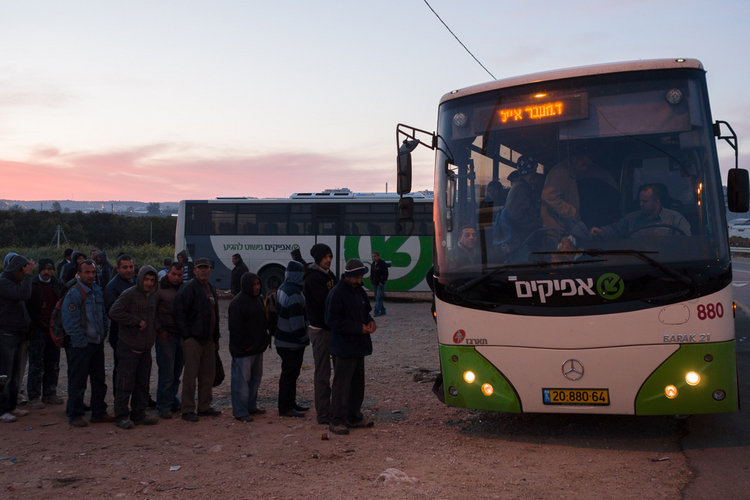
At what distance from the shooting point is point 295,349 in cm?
830

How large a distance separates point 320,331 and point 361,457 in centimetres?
184

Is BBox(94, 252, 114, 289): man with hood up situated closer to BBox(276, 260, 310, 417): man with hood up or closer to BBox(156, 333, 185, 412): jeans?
BBox(156, 333, 185, 412): jeans

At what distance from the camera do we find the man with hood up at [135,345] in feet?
26.2

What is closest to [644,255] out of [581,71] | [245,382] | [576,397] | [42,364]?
[576,397]

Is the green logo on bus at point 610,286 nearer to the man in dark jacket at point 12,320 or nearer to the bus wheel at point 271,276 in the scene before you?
the man in dark jacket at point 12,320

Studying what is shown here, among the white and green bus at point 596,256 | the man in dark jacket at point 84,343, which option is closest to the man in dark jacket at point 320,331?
the white and green bus at point 596,256

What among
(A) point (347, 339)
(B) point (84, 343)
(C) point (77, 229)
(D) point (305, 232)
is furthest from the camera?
(C) point (77, 229)

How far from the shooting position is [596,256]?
6.52 meters

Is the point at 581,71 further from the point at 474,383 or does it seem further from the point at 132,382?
the point at 132,382

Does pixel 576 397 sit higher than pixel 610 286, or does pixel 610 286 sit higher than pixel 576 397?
pixel 610 286

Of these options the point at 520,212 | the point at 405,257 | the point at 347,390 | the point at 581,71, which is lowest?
the point at 347,390

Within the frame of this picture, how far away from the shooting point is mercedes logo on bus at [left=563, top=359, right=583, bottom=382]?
6.54 meters

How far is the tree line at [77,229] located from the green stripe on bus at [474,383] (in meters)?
44.8

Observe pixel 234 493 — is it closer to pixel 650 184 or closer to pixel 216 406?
pixel 216 406
